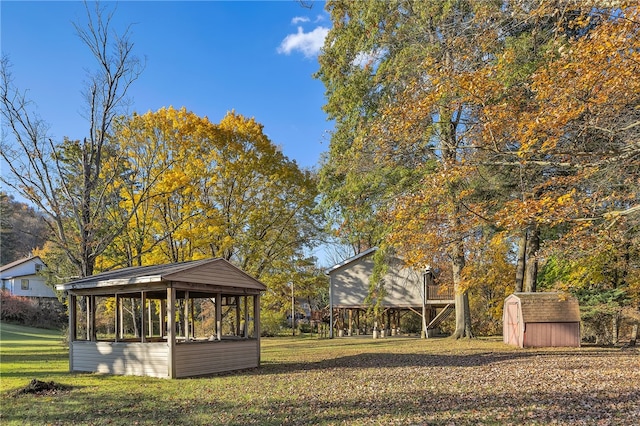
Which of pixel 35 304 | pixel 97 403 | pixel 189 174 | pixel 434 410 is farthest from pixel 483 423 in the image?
pixel 35 304

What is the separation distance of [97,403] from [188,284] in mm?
3916

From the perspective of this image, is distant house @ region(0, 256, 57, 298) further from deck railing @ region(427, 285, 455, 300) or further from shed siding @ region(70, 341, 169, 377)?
shed siding @ region(70, 341, 169, 377)

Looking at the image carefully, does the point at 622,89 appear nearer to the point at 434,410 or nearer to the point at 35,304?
the point at 434,410

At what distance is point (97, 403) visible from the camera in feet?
28.8

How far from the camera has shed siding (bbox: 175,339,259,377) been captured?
11.9 meters

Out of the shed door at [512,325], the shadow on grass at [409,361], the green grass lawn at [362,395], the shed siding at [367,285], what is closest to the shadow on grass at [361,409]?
the green grass lawn at [362,395]

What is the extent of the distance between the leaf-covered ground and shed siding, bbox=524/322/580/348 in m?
3.93

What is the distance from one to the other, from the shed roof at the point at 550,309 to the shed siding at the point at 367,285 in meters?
10.1

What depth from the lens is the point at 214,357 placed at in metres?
12.7

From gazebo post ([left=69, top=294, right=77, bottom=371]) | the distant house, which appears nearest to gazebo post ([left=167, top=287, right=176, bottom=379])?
gazebo post ([left=69, top=294, right=77, bottom=371])

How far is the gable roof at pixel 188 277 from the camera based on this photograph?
1179 centimetres

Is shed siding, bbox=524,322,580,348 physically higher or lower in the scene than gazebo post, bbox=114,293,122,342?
lower

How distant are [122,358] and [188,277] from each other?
Result: 121 inches

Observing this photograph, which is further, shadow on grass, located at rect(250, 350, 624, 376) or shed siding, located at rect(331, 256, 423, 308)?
shed siding, located at rect(331, 256, 423, 308)
